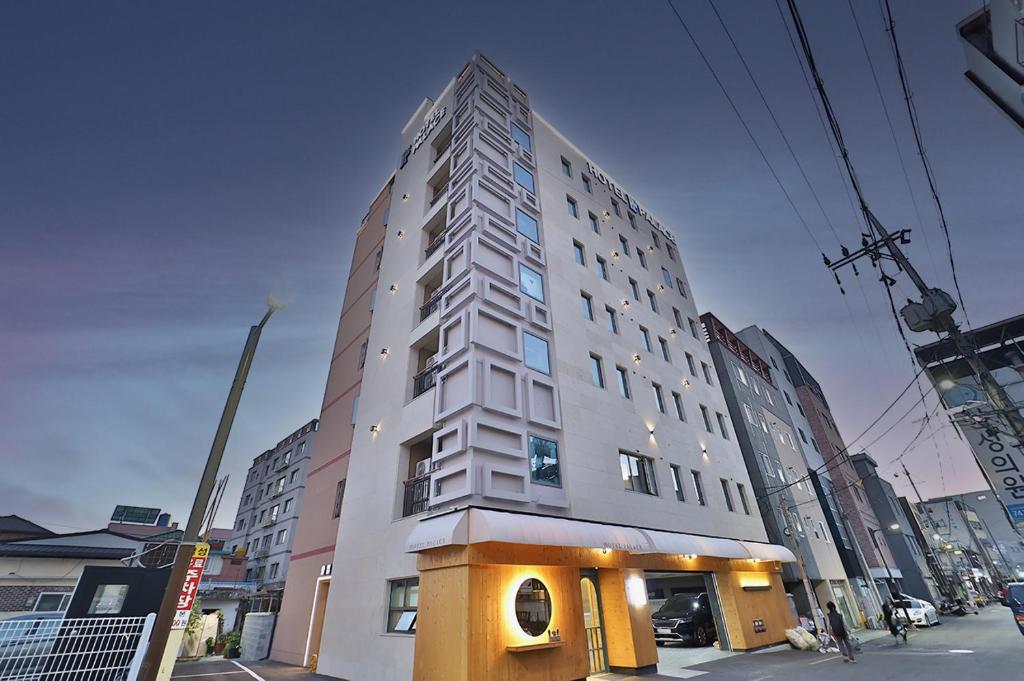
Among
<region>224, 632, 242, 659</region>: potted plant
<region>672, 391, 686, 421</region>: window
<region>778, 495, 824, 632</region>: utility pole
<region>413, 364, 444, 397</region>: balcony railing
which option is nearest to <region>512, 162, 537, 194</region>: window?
<region>413, 364, 444, 397</region>: balcony railing

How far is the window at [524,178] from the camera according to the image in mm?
19578

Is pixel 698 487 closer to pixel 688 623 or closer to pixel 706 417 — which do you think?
pixel 706 417

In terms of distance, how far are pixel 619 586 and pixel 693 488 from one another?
23.0 feet

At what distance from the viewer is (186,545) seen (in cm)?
573

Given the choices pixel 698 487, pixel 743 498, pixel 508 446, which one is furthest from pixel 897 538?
pixel 508 446

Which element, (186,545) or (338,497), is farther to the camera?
(338,497)

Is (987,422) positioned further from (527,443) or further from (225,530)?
(225,530)

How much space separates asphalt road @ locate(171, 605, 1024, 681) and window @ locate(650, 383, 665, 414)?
9.37 metres

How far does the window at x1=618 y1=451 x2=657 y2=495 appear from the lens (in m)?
15.5

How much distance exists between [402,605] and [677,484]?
1170 centimetres

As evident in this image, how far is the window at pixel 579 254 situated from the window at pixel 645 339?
4.66m

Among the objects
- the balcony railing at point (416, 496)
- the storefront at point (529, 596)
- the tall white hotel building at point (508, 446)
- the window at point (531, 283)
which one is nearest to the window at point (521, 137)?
the tall white hotel building at point (508, 446)

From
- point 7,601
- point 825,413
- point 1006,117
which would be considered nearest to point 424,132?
point 1006,117

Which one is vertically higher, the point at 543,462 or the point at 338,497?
the point at 338,497
